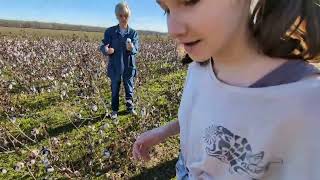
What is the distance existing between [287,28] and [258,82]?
14 centimetres

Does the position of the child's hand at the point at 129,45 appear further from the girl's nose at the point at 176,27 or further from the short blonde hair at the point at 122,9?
the girl's nose at the point at 176,27

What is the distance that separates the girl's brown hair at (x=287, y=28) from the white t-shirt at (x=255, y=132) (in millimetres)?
111

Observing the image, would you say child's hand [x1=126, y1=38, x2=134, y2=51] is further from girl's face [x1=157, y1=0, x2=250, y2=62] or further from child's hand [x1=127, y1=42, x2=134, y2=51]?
girl's face [x1=157, y1=0, x2=250, y2=62]

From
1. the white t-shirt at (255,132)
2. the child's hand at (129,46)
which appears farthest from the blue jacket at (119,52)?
the white t-shirt at (255,132)

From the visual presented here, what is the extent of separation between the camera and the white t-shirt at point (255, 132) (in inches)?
43.0

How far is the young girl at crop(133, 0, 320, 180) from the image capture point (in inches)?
43.6

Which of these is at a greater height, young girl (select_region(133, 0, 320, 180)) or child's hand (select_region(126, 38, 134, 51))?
young girl (select_region(133, 0, 320, 180))

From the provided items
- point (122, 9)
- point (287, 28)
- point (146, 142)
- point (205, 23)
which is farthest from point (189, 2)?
point (122, 9)

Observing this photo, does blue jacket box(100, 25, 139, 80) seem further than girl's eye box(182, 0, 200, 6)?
Yes

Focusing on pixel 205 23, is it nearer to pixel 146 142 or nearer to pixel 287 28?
pixel 287 28

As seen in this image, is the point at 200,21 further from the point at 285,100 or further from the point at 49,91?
the point at 49,91

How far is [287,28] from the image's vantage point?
1190 mm

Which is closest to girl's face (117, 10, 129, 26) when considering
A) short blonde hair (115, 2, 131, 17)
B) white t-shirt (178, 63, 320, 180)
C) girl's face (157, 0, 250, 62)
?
short blonde hair (115, 2, 131, 17)

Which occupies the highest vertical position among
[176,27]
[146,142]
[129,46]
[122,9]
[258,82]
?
[176,27]
